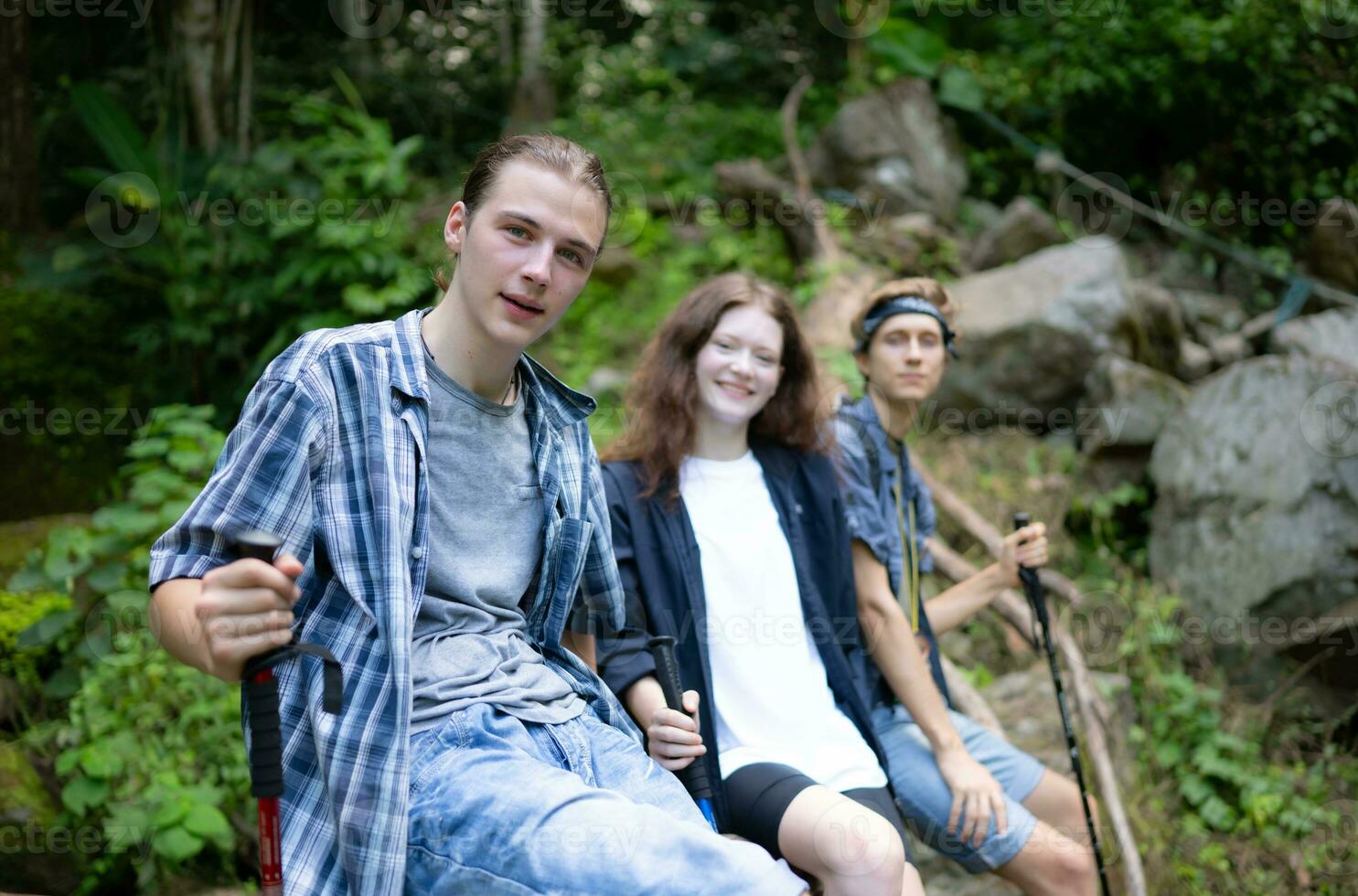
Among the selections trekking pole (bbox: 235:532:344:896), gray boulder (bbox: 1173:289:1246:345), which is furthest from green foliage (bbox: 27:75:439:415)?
gray boulder (bbox: 1173:289:1246:345)

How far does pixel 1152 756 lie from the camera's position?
453cm

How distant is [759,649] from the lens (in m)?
2.80

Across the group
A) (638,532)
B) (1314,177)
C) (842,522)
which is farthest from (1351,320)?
(638,532)

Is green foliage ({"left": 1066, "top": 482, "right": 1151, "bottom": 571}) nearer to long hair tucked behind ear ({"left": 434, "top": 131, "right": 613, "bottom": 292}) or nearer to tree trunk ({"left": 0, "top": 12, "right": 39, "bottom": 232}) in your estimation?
long hair tucked behind ear ({"left": 434, "top": 131, "right": 613, "bottom": 292})

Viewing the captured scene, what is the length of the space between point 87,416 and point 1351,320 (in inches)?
287

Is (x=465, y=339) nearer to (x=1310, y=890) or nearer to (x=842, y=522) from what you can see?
(x=842, y=522)

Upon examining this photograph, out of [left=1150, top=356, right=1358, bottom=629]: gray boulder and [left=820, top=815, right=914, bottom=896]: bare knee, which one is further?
[left=1150, top=356, right=1358, bottom=629]: gray boulder

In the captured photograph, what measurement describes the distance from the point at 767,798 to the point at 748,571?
25.9 inches

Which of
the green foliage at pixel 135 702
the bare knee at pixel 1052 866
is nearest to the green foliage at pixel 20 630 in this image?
the green foliage at pixel 135 702

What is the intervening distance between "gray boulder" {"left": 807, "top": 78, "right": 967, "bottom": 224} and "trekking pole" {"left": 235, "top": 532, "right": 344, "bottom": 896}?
697cm

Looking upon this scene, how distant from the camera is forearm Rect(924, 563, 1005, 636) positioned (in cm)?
335

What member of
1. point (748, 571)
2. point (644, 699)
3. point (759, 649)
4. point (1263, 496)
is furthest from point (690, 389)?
point (1263, 496)

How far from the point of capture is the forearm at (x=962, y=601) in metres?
3.35

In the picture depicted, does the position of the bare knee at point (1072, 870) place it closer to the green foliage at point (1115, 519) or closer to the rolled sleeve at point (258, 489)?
the rolled sleeve at point (258, 489)
